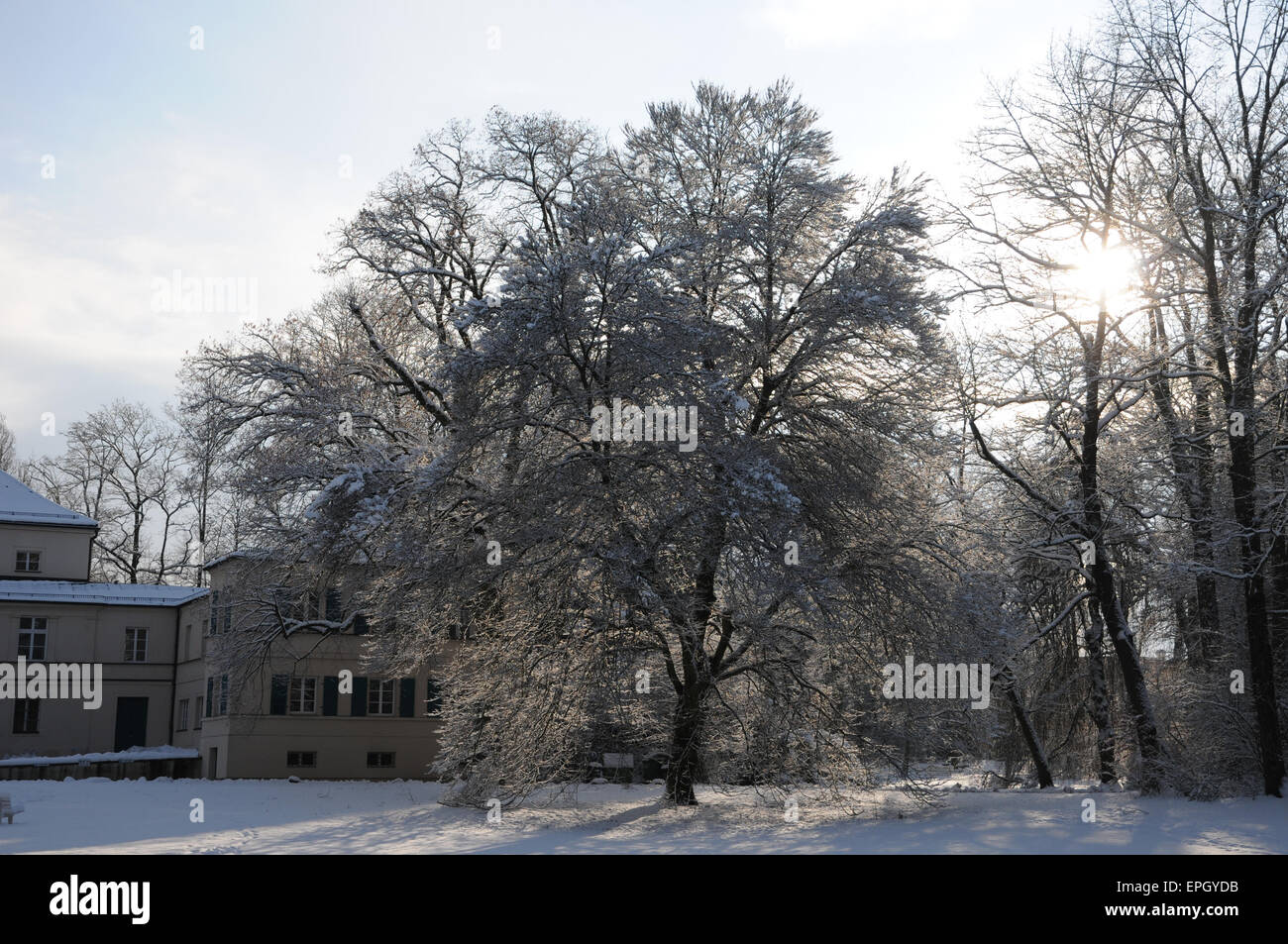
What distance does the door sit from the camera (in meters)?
47.9

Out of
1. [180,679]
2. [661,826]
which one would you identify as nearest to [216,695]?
[180,679]

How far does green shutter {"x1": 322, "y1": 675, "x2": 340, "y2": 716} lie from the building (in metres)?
0.04

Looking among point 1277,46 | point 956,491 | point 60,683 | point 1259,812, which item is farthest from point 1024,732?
point 60,683

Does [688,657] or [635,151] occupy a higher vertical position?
[635,151]

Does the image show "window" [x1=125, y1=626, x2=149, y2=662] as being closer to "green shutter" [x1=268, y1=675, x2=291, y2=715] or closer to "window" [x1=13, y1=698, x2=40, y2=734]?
"window" [x1=13, y1=698, x2=40, y2=734]

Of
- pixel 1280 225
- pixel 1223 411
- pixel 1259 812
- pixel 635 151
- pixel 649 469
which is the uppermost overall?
pixel 635 151

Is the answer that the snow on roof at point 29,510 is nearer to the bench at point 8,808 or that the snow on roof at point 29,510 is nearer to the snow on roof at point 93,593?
the snow on roof at point 93,593

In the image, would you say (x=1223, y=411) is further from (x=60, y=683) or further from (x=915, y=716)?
(x=60, y=683)

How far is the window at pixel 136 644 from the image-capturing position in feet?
159

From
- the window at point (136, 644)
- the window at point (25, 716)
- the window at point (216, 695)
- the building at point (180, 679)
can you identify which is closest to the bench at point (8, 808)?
the building at point (180, 679)

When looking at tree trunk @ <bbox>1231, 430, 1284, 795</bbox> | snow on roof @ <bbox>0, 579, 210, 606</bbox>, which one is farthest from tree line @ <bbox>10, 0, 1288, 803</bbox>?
snow on roof @ <bbox>0, 579, 210, 606</bbox>

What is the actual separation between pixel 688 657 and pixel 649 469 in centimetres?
434

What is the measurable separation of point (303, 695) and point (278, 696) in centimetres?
76
